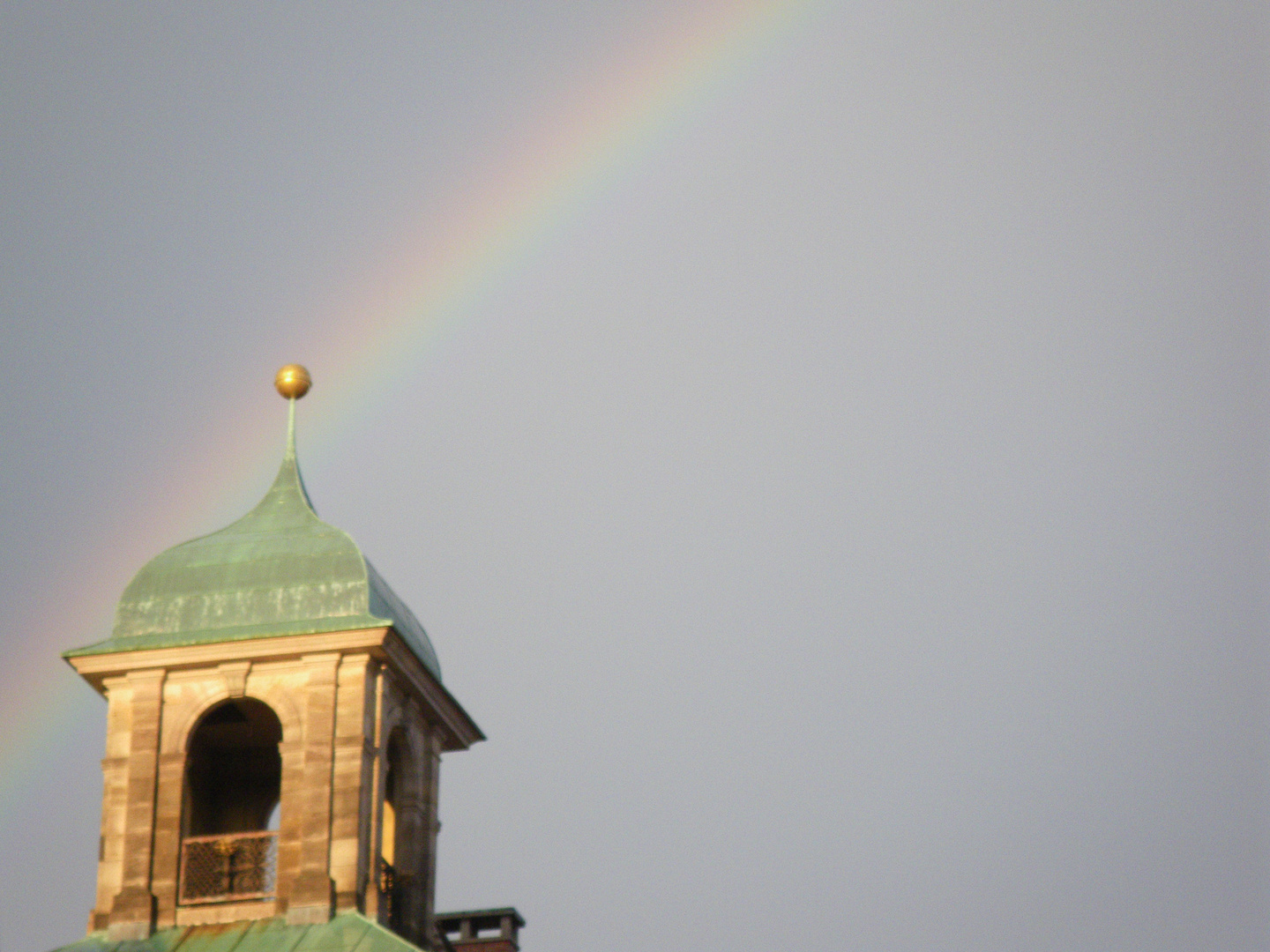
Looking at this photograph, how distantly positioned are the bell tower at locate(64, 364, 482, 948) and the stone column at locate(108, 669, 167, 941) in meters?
0.02

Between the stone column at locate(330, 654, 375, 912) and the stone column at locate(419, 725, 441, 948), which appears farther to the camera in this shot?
the stone column at locate(419, 725, 441, 948)

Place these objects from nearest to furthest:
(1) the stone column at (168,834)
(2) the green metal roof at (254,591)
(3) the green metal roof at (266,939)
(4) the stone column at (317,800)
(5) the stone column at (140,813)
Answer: (3) the green metal roof at (266,939)
(4) the stone column at (317,800)
(5) the stone column at (140,813)
(1) the stone column at (168,834)
(2) the green metal roof at (254,591)

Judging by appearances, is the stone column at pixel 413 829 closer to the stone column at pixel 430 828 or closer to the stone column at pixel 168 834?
the stone column at pixel 430 828

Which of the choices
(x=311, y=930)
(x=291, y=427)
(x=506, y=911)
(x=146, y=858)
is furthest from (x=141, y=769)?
(x=506, y=911)

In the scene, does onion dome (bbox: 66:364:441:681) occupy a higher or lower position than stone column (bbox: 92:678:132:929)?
higher

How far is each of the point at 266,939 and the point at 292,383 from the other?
10933 millimetres

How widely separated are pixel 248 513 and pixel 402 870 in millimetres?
6792

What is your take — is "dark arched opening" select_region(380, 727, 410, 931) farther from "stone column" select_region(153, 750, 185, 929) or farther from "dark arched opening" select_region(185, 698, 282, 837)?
"stone column" select_region(153, 750, 185, 929)

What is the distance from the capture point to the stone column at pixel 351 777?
44125 mm

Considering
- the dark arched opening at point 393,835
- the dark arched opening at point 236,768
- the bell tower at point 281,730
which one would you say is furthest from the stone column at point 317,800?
the dark arched opening at point 236,768

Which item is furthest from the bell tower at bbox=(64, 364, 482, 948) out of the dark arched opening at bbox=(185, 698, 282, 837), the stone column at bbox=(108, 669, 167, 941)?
the dark arched opening at bbox=(185, 698, 282, 837)

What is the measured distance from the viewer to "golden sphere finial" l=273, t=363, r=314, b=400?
164 feet

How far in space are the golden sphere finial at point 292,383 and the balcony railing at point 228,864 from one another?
8529 millimetres

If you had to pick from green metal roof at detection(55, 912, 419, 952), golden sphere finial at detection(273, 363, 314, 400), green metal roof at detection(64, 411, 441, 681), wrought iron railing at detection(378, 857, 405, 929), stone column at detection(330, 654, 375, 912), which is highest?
golden sphere finial at detection(273, 363, 314, 400)
